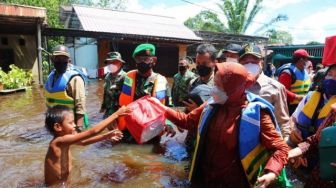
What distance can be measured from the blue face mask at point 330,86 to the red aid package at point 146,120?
1682 mm

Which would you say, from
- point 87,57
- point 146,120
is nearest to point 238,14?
point 87,57

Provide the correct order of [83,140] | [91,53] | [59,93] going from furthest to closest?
[91,53] < [59,93] < [83,140]

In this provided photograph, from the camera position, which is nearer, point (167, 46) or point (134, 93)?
point (134, 93)

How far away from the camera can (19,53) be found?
721 inches

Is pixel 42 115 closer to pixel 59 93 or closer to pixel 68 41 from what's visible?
pixel 59 93

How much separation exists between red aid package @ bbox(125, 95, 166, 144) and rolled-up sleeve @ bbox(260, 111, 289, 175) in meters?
1.44

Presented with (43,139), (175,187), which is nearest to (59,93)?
(43,139)

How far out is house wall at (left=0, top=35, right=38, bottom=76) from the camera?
18094 millimetres

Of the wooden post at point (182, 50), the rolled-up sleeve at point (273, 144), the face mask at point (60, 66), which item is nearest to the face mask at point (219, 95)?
the rolled-up sleeve at point (273, 144)

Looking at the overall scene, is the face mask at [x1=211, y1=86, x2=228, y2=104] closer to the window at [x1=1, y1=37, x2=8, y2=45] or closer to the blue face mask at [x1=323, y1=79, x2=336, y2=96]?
the blue face mask at [x1=323, y1=79, x2=336, y2=96]

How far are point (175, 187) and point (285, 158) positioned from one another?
5.61ft

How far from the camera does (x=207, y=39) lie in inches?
1080

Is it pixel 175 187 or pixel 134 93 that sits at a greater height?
pixel 134 93

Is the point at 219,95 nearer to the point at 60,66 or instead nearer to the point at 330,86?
the point at 330,86
